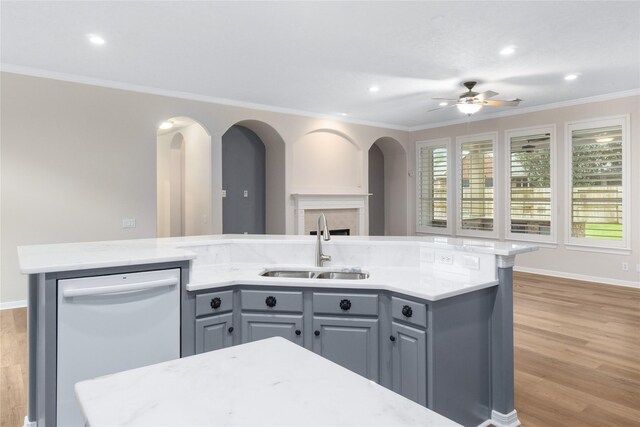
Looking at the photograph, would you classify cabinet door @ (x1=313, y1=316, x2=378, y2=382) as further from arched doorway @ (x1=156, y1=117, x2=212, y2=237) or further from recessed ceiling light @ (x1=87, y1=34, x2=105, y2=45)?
arched doorway @ (x1=156, y1=117, x2=212, y2=237)

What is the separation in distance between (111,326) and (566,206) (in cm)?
667

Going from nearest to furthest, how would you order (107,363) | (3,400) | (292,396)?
(292,396)
(107,363)
(3,400)

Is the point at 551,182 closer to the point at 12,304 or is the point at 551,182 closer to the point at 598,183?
the point at 598,183

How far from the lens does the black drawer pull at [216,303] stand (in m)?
2.30

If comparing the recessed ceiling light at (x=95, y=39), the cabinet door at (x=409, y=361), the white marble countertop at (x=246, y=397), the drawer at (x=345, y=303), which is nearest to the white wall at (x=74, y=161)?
the recessed ceiling light at (x=95, y=39)

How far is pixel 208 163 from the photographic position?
641 cm

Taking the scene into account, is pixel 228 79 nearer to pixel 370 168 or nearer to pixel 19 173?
pixel 19 173

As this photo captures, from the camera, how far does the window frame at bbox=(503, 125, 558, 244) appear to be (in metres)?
6.70

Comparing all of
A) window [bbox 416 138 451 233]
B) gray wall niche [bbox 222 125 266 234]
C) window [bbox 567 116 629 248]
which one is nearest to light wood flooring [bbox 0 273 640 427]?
window [bbox 567 116 629 248]

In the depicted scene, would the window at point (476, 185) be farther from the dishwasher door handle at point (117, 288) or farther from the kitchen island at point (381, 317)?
the dishwasher door handle at point (117, 288)

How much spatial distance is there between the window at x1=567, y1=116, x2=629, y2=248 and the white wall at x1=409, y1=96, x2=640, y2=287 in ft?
0.30

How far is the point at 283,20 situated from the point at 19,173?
3559 mm

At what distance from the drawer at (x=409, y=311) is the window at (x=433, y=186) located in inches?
254

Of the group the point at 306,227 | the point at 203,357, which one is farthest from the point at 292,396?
the point at 306,227
